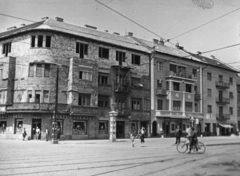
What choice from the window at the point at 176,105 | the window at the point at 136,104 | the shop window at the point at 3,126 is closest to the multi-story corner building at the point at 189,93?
the window at the point at 176,105

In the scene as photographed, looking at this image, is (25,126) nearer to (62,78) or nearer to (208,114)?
(62,78)

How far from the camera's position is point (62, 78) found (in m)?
36.2

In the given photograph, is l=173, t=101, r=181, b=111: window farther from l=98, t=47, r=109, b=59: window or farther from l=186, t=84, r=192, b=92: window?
l=98, t=47, r=109, b=59: window

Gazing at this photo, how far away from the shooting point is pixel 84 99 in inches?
1478

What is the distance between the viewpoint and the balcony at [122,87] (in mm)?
40525

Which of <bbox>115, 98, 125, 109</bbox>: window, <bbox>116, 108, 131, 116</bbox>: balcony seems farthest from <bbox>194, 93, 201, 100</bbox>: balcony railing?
<bbox>115, 98, 125, 109</bbox>: window

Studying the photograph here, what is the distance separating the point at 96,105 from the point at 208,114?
24134 millimetres

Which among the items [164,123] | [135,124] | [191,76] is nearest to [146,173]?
[135,124]

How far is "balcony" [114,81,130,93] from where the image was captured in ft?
133

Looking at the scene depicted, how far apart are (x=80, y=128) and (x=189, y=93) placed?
69.8 ft

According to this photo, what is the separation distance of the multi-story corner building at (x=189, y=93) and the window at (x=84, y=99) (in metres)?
11.2

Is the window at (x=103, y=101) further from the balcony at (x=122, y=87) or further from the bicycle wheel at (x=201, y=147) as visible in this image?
the bicycle wheel at (x=201, y=147)

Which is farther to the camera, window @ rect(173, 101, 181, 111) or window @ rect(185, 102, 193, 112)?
window @ rect(185, 102, 193, 112)

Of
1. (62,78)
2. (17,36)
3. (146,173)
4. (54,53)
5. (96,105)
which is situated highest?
(17,36)
